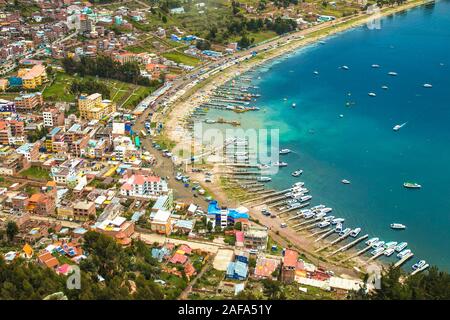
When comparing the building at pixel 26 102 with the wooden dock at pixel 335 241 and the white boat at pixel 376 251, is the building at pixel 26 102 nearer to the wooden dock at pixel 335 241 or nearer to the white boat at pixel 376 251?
the wooden dock at pixel 335 241

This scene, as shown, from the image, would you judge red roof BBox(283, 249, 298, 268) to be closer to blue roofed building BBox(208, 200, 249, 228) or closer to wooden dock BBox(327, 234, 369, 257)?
wooden dock BBox(327, 234, 369, 257)

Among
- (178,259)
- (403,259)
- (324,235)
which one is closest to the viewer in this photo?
(178,259)

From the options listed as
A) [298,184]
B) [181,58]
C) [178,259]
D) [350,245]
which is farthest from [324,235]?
[181,58]

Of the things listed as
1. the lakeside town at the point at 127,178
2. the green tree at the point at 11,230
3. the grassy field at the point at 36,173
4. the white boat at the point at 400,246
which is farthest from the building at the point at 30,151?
the white boat at the point at 400,246

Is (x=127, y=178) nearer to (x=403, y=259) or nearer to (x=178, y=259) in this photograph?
(x=178, y=259)

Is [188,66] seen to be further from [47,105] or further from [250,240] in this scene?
[250,240]

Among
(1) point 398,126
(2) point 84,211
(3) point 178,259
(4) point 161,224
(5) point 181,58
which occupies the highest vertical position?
(5) point 181,58

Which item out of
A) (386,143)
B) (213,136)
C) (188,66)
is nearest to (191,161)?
(213,136)
